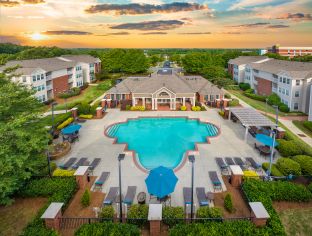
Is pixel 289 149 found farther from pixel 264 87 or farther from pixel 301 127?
pixel 264 87

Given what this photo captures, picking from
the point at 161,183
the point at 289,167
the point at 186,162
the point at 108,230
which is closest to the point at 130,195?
the point at 161,183

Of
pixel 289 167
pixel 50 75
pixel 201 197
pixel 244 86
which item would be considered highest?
pixel 50 75

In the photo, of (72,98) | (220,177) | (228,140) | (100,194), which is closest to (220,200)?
(220,177)

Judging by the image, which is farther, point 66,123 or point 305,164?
point 66,123

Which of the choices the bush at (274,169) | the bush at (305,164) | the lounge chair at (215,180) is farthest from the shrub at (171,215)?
the bush at (305,164)

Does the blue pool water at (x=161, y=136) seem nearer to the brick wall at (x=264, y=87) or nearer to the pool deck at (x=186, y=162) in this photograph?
the pool deck at (x=186, y=162)

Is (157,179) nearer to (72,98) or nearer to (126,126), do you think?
(126,126)
